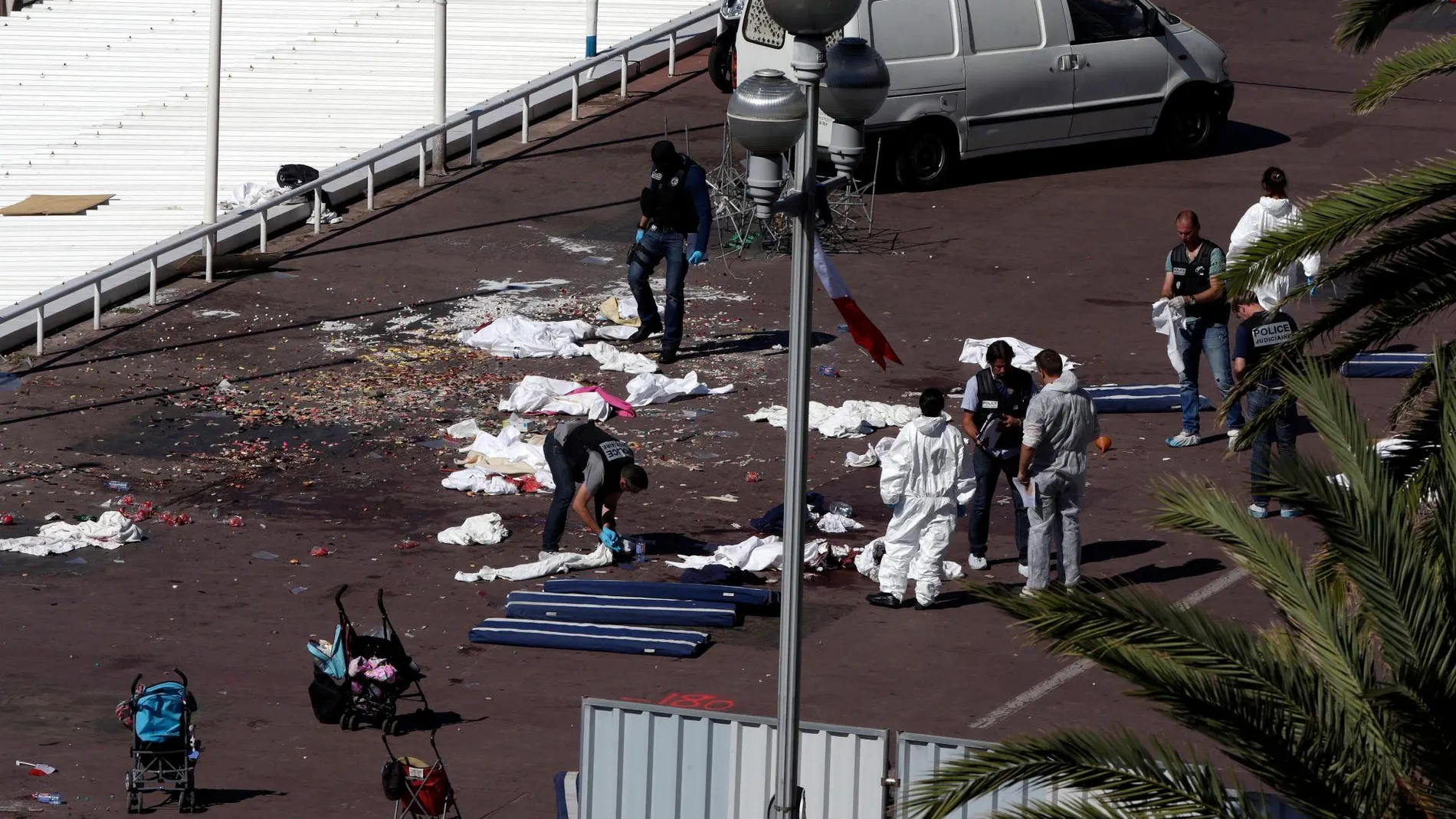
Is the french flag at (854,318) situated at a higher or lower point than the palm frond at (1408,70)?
lower

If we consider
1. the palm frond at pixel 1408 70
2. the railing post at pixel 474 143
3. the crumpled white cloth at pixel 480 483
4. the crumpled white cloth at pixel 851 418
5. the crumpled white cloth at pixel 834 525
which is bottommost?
the crumpled white cloth at pixel 834 525

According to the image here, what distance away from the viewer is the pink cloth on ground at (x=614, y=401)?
17203 millimetres

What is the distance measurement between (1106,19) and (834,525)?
949cm

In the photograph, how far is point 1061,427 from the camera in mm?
13070

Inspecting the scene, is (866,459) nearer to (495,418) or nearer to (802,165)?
(495,418)

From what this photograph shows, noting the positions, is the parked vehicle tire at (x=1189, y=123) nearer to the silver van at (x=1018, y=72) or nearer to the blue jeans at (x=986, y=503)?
the silver van at (x=1018, y=72)

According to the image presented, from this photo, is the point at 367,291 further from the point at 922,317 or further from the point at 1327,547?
the point at 1327,547

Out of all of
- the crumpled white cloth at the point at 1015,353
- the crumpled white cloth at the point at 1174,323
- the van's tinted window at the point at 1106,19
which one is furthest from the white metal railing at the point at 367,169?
the crumpled white cloth at the point at 1174,323

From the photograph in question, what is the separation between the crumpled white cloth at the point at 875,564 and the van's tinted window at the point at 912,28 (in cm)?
836

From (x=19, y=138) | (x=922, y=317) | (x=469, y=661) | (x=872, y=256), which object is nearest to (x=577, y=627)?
(x=469, y=661)

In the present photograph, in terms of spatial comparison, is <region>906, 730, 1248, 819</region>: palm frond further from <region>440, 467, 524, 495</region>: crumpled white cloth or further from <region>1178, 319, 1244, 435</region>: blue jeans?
<region>1178, 319, 1244, 435</region>: blue jeans

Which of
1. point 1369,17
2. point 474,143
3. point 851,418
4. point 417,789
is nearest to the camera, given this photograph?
point 417,789

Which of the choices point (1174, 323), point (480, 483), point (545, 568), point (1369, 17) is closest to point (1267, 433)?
point (1174, 323)

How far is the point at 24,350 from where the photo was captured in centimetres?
1878
